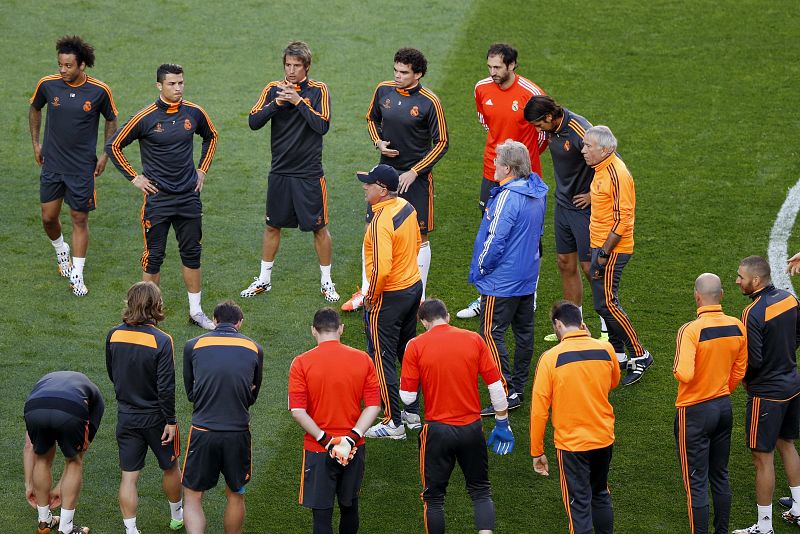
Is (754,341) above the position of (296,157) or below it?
below

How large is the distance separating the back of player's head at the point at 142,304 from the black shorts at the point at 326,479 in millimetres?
1250

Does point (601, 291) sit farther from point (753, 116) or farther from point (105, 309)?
point (753, 116)

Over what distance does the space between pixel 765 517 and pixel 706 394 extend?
3.20 ft

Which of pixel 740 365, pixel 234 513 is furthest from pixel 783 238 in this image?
pixel 234 513

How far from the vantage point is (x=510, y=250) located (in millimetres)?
7664

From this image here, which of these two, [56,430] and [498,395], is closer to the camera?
[56,430]

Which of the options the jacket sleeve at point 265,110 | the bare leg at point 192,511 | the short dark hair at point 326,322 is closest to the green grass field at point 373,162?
the bare leg at point 192,511

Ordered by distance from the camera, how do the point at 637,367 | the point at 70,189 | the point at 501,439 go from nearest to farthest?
1. the point at 501,439
2. the point at 637,367
3. the point at 70,189

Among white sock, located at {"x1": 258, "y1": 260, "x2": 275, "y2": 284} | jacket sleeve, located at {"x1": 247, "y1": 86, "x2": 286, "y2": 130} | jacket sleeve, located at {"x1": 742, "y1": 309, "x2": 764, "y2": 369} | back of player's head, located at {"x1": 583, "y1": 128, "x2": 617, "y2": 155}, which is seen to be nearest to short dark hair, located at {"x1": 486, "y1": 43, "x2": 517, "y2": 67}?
back of player's head, located at {"x1": 583, "y1": 128, "x2": 617, "y2": 155}

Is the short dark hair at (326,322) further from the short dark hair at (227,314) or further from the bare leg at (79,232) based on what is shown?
the bare leg at (79,232)

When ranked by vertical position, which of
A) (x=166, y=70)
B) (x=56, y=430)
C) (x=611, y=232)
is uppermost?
(x=166, y=70)

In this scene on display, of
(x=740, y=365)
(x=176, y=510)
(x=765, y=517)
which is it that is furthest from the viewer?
(x=176, y=510)

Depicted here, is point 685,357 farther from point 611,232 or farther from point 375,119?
point 375,119

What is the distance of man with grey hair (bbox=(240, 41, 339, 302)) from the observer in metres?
9.16
